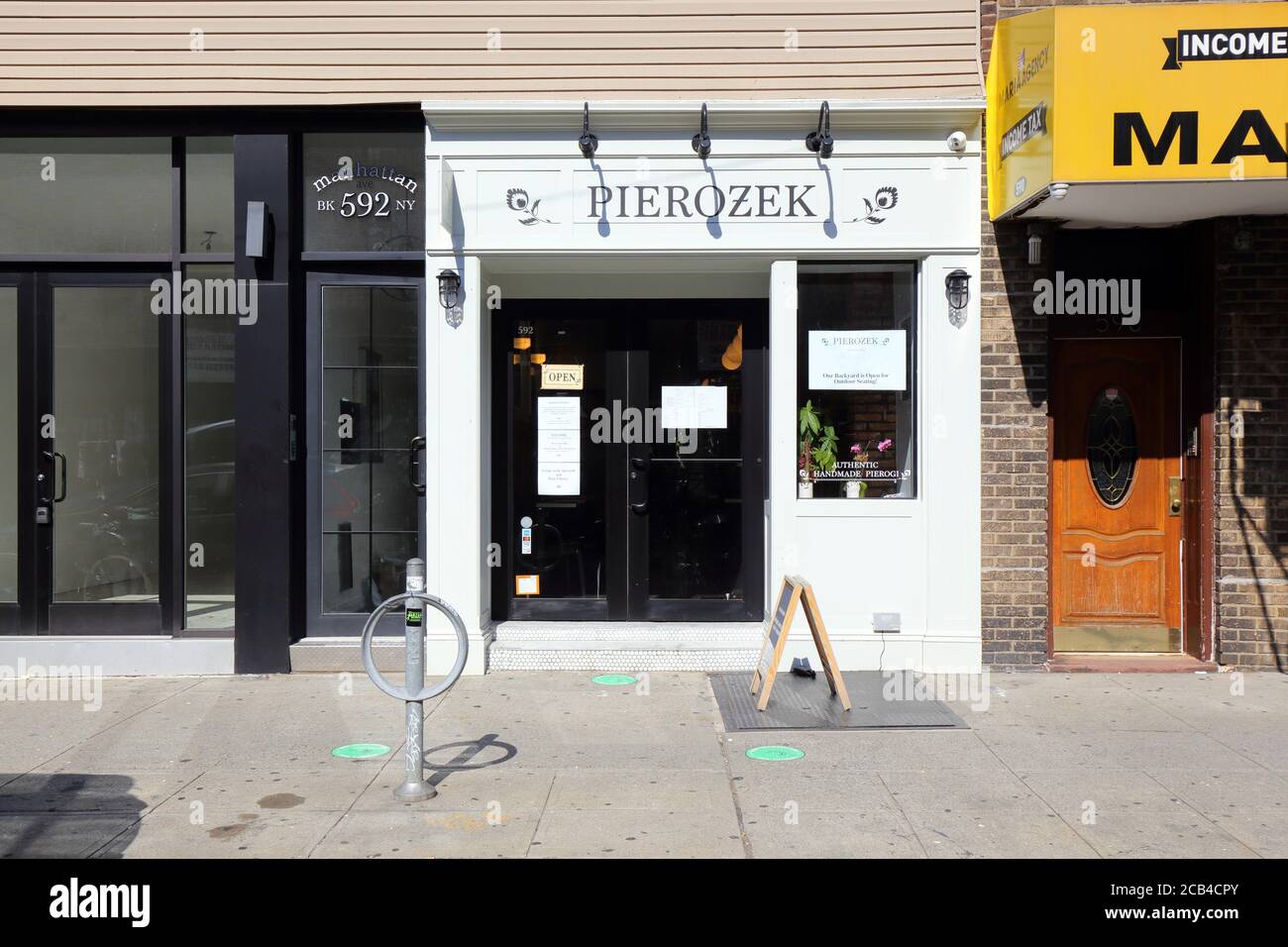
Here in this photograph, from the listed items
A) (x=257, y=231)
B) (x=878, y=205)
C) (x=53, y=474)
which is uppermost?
(x=878, y=205)

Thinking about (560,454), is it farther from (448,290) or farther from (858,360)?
(858,360)

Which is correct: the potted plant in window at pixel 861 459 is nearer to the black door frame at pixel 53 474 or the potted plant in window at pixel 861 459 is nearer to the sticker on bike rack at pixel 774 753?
the sticker on bike rack at pixel 774 753

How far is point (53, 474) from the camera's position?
8664mm

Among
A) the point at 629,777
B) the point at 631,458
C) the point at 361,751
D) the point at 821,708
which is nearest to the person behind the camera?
the point at 629,777

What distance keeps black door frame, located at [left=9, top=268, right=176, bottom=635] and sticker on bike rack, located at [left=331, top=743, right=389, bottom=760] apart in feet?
9.11

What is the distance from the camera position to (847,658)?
8.42 meters

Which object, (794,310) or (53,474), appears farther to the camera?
(53,474)

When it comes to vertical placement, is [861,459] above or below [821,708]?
above

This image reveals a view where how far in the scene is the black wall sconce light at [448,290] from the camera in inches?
329

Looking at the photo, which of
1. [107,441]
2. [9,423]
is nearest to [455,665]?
[107,441]

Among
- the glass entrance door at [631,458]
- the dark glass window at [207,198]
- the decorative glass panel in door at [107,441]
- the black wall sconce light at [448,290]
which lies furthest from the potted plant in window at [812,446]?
the decorative glass panel in door at [107,441]

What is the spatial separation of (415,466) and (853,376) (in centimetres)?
337

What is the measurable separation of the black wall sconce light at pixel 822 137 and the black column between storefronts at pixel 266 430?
3843 millimetres

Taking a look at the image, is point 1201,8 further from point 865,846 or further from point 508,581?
point 508,581
